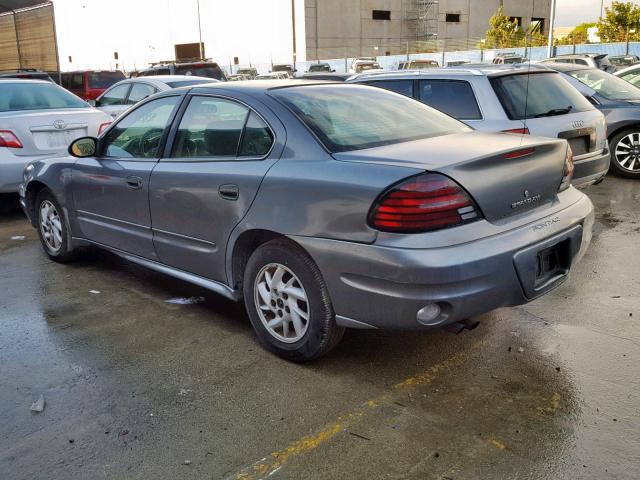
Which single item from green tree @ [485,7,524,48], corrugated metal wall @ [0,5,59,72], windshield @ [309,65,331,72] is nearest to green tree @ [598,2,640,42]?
green tree @ [485,7,524,48]

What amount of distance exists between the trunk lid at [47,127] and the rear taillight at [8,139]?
0.04m

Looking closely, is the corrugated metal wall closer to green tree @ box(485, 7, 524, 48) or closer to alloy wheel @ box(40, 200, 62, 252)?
alloy wheel @ box(40, 200, 62, 252)

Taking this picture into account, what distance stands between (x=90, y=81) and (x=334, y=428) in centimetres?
1765

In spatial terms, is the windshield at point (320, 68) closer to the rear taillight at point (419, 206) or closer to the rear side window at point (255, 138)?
the rear side window at point (255, 138)

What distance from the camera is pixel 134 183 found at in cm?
455

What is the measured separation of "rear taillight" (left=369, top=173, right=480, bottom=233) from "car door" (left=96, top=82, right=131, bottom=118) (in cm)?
929

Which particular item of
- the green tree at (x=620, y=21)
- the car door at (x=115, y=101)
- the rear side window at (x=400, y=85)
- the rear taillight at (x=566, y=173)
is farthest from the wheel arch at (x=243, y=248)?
the green tree at (x=620, y=21)

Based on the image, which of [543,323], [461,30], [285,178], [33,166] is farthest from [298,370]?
[461,30]

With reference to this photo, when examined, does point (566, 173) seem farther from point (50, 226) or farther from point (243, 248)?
point (50, 226)

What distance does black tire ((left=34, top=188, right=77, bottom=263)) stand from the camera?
18.2ft

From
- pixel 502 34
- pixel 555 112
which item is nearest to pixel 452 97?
pixel 555 112

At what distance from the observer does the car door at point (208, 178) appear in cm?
375

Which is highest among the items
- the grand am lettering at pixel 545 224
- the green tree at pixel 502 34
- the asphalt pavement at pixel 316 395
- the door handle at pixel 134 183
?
the green tree at pixel 502 34

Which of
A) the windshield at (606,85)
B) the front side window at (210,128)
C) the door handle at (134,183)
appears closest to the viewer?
the front side window at (210,128)
